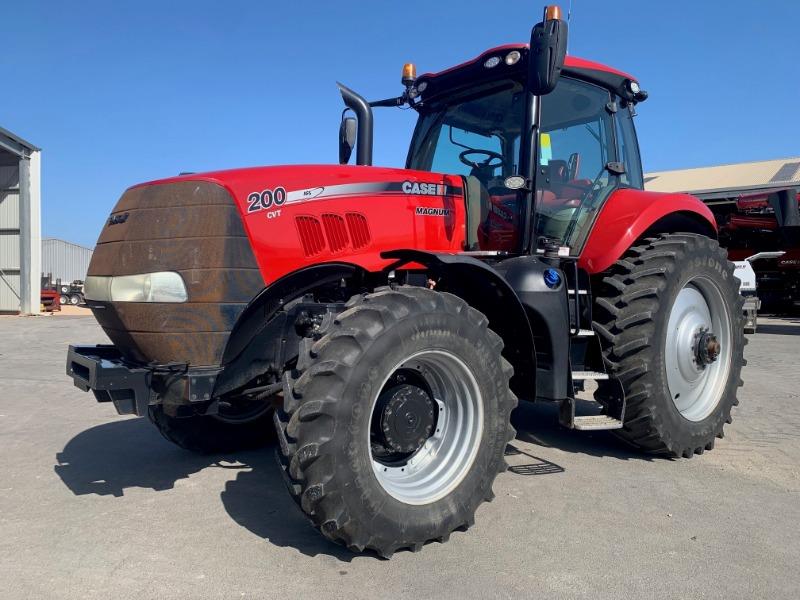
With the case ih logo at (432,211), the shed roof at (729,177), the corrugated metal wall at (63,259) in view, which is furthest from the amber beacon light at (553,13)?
the corrugated metal wall at (63,259)

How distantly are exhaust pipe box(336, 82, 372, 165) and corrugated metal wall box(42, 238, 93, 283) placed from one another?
129 feet

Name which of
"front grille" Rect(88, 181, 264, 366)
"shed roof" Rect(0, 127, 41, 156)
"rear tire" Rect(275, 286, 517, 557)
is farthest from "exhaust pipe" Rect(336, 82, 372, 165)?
"shed roof" Rect(0, 127, 41, 156)

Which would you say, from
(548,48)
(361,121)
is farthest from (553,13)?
(361,121)

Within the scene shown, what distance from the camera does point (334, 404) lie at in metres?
2.79

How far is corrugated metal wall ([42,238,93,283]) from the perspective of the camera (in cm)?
3950

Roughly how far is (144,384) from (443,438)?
1.52m

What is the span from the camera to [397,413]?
10.6 ft

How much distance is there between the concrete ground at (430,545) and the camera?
274cm

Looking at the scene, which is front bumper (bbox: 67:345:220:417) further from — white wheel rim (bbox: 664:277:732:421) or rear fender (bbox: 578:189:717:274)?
white wheel rim (bbox: 664:277:732:421)

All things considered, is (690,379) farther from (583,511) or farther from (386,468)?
(386,468)

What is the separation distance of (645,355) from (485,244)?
128 cm

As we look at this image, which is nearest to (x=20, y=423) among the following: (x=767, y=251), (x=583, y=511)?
(x=583, y=511)

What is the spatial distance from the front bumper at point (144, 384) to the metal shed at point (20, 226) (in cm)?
2063

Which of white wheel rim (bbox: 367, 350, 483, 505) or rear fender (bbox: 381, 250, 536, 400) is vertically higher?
rear fender (bbox: 381, 250, 536, 400)
